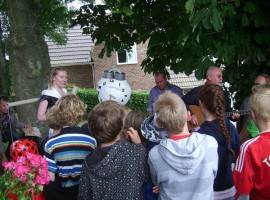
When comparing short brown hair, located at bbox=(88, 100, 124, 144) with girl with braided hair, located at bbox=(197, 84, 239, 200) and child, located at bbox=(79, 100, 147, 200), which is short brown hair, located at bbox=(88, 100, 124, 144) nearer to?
child, located at bbox=(79, 100, 147, 200)

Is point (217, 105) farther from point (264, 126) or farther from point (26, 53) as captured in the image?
point (26, 53)

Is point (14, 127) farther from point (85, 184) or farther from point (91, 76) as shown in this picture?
point (91, 76)

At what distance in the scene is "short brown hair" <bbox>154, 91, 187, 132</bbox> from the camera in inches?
81.0

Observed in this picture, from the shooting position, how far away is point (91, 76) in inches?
818

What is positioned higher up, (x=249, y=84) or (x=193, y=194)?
(x=249, y=84)

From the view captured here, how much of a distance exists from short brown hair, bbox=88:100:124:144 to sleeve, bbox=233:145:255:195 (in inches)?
31.1

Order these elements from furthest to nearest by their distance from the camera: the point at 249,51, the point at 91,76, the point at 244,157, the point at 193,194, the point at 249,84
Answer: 1. the point at 91,76
2. the point at 249,84
3. the point at 249,51
4. the point at 193,194
5. the point at 244,157

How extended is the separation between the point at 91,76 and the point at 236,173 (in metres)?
19.2

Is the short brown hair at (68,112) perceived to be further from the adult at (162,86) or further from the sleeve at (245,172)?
the adult at (162,86)

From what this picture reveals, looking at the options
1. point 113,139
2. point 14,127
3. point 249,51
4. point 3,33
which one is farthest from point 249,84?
point 3,33

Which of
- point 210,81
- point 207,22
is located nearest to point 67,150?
point 207,22

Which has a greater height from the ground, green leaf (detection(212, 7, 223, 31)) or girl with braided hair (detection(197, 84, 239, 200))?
green leaf (detection(212, 7, 223, 31))

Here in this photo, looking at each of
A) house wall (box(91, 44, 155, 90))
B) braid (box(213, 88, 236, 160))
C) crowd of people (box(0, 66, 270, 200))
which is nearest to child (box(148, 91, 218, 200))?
crowd of people (box(0, 66, 270, 200))

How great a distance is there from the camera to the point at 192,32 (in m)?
3.25
